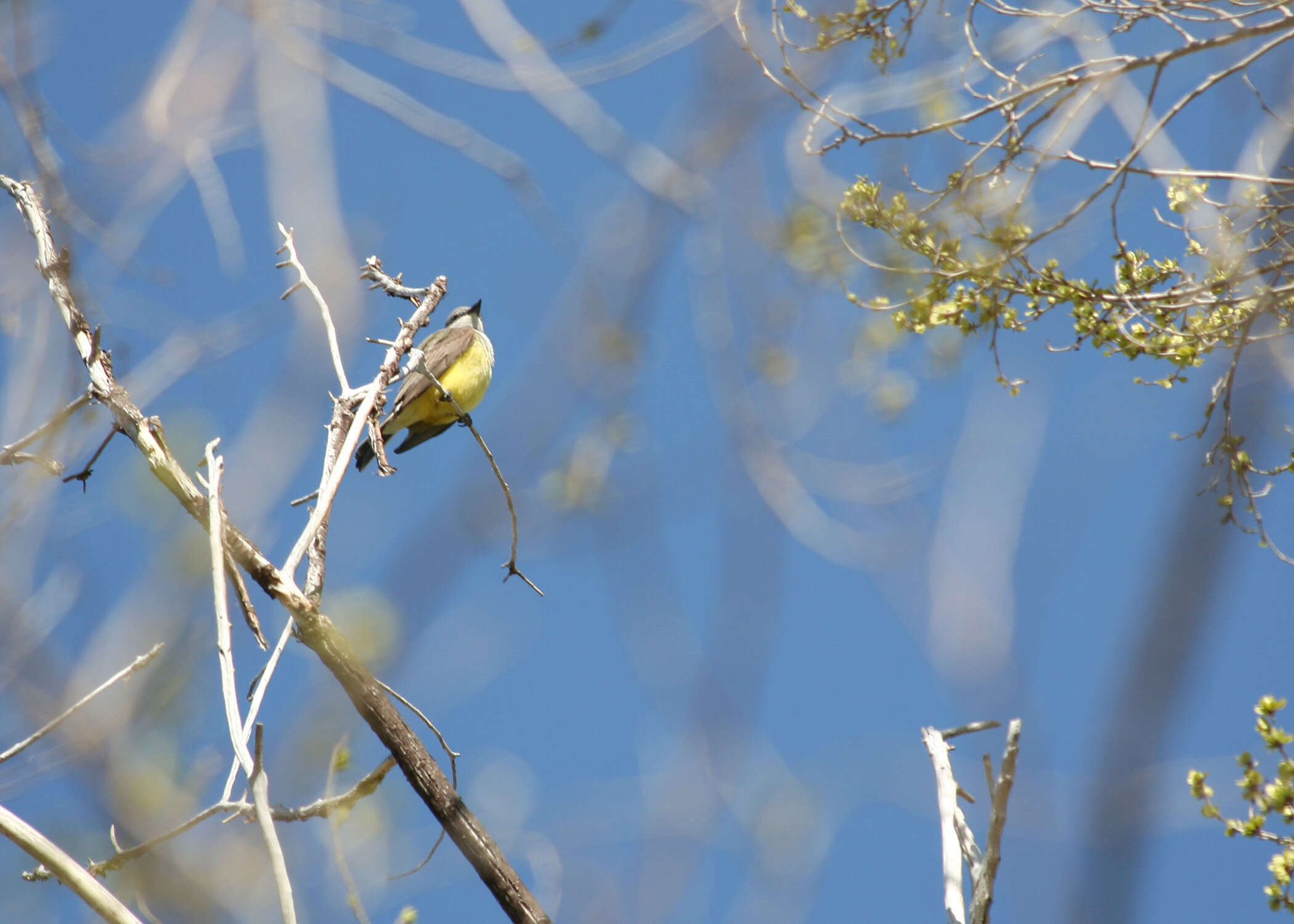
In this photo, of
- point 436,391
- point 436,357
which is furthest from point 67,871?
point 436,357

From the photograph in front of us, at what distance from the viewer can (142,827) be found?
5.87 feet

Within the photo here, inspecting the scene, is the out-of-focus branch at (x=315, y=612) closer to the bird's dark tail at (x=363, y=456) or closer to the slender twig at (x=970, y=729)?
the slender twig at (x=970, y=729)

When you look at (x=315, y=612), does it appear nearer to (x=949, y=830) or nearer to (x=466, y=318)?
(x=949, y=830)

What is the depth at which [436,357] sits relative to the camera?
690 centimetres

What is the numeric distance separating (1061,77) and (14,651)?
9.55 feet

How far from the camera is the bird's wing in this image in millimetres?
6484

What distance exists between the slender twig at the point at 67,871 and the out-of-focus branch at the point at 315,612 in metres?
0.61

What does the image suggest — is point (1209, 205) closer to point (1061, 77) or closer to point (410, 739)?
point (1061, 77)

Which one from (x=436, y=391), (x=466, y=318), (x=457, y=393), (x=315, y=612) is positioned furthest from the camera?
(x=466, y=318)

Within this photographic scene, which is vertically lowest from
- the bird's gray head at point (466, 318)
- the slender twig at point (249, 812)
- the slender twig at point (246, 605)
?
the slender twig at point (249, 812)

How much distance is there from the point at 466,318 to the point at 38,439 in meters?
5.96

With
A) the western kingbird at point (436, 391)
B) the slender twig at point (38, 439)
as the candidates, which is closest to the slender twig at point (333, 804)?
the slender twig at point (38, 439)

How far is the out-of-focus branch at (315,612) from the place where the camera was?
2279mm

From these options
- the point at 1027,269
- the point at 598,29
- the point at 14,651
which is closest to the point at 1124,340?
the point at 1027,269
